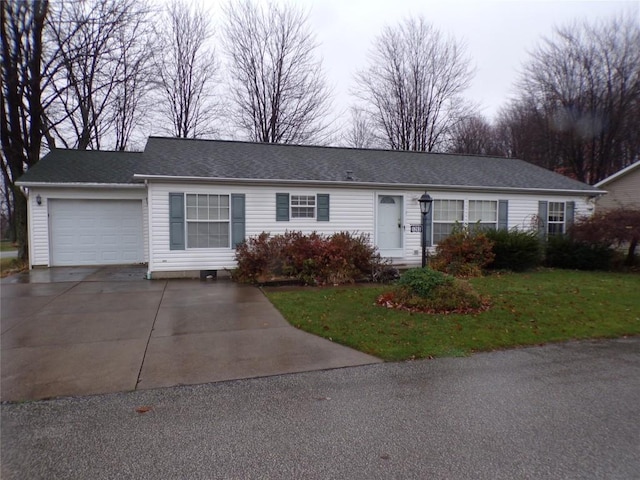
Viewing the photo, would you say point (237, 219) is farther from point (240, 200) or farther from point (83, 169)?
point (83, 169)

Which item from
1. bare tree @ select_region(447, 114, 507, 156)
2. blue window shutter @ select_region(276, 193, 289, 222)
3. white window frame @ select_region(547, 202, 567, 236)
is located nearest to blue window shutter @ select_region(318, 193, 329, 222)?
blue window shutter @ select_region(276, 193, 289, 222)

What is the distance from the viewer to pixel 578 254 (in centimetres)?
1247

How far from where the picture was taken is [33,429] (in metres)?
3.09

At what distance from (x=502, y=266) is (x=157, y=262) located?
9.90 metres

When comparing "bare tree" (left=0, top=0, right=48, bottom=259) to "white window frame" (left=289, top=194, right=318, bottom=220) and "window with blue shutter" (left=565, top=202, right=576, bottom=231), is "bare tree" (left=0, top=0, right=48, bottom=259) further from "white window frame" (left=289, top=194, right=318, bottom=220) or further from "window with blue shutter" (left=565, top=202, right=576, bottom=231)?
"window with blue shutter" (left=565, top=202, right=576, bottom=231)

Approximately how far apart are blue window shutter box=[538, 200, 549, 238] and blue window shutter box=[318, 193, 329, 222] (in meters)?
7.87

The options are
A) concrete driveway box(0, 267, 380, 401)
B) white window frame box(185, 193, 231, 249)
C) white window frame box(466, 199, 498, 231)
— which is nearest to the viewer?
concrete driveway box(0, 267, 380, 401)

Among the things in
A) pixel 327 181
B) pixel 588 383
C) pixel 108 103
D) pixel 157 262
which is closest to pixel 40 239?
pixel 157 262

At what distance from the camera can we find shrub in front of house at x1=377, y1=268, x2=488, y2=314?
267 inches

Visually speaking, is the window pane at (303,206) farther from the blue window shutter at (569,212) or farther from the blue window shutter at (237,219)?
the blue window shutter at (569,212)

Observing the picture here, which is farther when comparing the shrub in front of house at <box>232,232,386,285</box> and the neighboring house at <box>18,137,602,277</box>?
the neighboring house at <box>18,137,602,277</box>

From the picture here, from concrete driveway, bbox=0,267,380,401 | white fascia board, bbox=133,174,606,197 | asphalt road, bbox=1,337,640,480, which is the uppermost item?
white fascia board, bbox=133,174,606,197

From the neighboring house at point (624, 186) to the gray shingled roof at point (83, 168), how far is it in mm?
19546

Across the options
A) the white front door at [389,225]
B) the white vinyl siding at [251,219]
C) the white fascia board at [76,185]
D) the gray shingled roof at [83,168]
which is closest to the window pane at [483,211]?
the white front door at [389,225]
